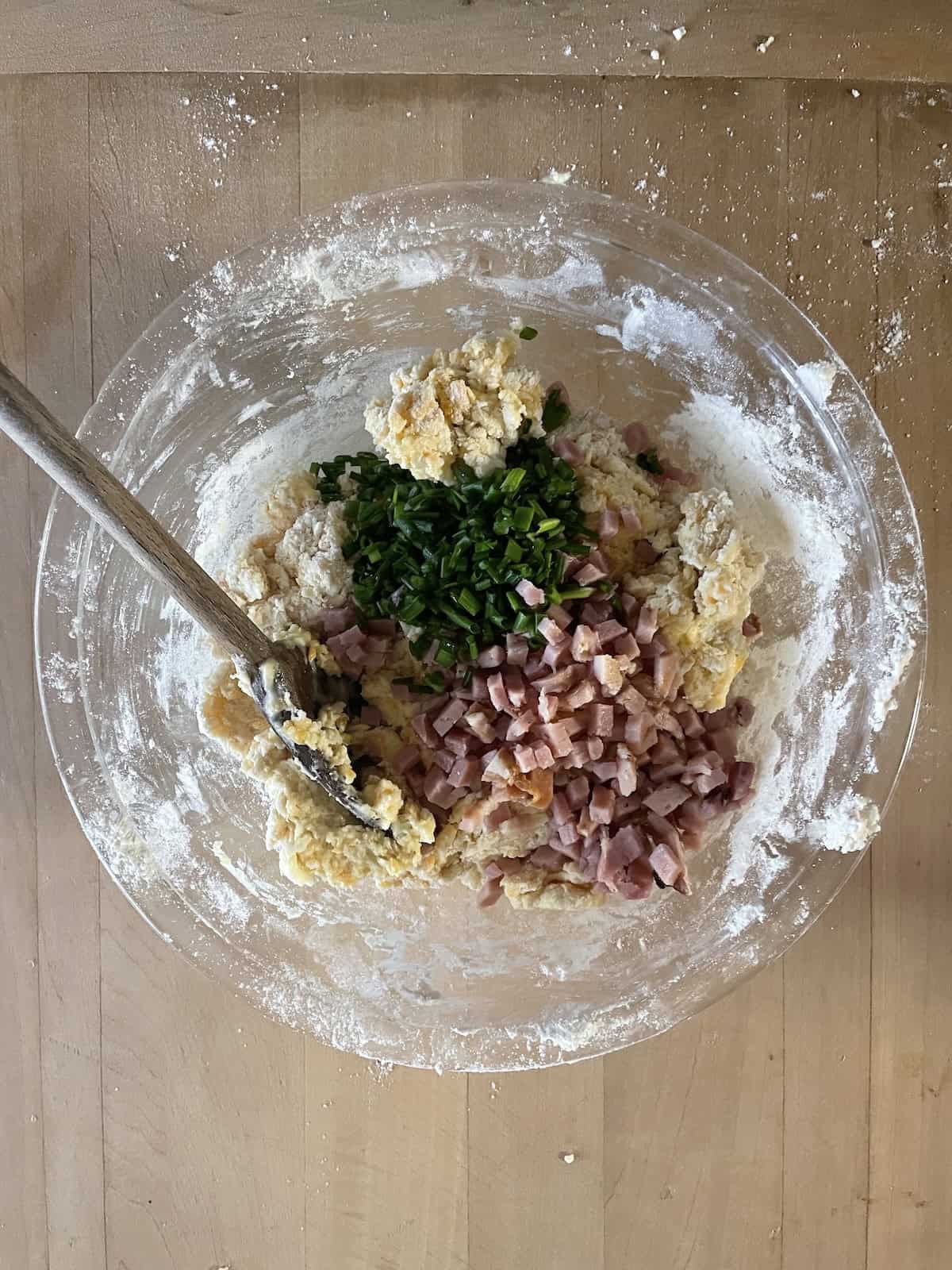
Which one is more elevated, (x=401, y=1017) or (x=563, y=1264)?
(x=401, y=1017)

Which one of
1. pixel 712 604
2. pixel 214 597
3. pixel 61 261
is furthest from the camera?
pixel 61 261

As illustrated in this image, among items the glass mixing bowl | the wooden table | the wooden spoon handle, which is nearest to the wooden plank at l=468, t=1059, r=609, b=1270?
the wooden table

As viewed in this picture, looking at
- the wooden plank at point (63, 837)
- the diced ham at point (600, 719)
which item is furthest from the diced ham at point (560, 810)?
the wooden plank at point (63, 837)

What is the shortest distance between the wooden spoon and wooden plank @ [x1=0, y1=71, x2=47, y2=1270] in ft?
1.58

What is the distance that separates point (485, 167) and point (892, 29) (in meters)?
0.63

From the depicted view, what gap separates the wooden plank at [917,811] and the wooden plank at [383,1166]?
2.28 feet

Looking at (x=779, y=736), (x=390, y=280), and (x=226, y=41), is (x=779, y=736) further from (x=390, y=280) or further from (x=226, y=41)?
(x=226, y=41)

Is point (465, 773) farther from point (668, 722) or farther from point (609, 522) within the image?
point (609, 522)

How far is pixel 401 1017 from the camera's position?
52.4 inches

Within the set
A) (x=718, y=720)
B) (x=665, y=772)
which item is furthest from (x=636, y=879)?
(x=718, y=720)

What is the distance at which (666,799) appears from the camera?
1.29m

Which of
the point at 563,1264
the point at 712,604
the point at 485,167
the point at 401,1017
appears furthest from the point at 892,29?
the point at 563,1264

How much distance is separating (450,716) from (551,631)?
0.19 metres

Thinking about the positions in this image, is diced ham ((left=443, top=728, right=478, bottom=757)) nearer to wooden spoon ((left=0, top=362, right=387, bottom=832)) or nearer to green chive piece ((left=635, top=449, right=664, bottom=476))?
wooden spoon ((left=0, top=362, right=387, bottom=832))
